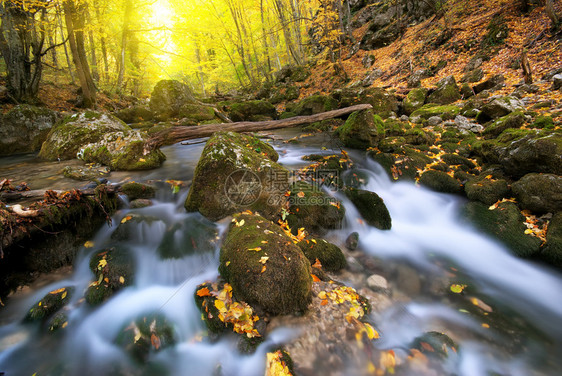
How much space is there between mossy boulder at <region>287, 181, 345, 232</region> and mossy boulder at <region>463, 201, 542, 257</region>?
8.29ft

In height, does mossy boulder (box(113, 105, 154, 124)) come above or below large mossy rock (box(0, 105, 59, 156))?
above

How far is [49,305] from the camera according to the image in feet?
8.90

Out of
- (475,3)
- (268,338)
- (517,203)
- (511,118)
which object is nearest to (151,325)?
(268,338)

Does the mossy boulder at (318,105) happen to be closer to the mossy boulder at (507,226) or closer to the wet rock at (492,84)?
the wet rock at (492,84)

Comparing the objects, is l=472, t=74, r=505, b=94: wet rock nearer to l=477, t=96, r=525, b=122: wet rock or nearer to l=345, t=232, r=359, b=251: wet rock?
l=477, t=96, r=525, b=122: wet rock

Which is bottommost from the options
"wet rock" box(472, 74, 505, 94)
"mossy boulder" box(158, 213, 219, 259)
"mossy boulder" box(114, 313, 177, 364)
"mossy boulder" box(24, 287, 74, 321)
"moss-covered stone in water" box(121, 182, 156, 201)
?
"mossy boulder" box(114, 313, 177, 364)

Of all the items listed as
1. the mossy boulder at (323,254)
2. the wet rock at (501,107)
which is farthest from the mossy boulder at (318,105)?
the mossy boulder at (323,254)

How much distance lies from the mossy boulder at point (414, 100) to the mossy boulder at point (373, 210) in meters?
7.15

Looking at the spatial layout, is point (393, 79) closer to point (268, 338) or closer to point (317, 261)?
point (317, 261)

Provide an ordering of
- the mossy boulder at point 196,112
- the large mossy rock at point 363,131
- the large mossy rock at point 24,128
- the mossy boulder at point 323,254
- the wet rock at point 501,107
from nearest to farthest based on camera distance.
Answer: the mossy boulder at point 323,254 → the wet rock at point 501,107 → the large mossy rock at point 363,131 → the large mossy rock at point 24,128 → the mossy boulder at point 196,112

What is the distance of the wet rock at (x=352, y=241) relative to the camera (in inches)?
157

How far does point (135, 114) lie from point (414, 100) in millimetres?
14429

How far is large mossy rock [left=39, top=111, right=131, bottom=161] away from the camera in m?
6.45

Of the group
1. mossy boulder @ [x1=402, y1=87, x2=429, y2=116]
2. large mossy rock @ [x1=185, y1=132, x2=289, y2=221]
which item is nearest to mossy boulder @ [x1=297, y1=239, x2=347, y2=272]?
large mossy rock @ [x1=185, y1=132, x2=289, y2=221]
